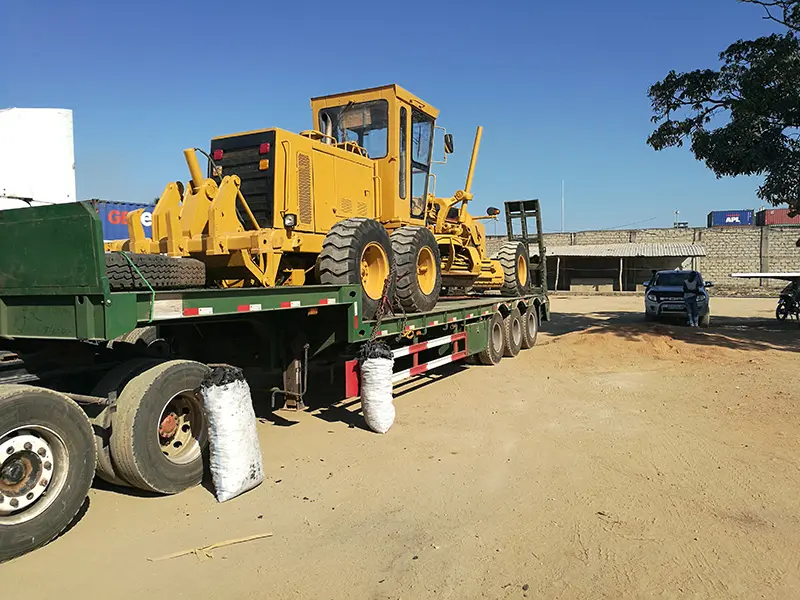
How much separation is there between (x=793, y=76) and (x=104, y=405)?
49.2 feet

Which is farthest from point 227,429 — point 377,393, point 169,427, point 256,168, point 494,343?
point 494,343

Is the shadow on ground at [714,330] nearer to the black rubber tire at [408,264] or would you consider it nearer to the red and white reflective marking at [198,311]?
the black rubber tire at [408,264]

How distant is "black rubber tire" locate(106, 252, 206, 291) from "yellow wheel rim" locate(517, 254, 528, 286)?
30.3 feet

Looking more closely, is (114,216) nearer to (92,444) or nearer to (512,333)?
(512,333)

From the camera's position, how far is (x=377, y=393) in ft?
21.0

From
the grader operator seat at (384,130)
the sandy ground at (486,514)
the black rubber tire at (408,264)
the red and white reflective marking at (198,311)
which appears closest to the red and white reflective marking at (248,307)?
the red and white reflective marking at (198,311)

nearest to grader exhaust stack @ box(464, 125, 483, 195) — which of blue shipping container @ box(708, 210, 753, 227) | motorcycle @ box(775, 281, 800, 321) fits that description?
motorcycle @ box(775, 281, 800, 321)

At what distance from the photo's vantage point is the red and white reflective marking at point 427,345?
24.2 ft

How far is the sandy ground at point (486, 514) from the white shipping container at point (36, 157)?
4.15 metres

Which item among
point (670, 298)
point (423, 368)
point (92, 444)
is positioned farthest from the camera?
point (670, 298)

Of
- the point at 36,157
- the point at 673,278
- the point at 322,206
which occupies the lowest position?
the point at 673,278

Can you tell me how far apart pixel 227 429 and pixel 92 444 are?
3.00ft

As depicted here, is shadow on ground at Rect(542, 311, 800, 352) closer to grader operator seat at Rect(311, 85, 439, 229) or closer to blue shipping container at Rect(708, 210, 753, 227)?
grader operator seat at Rect(311, 85, 439, 229)

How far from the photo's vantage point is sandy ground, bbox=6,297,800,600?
345 cm
